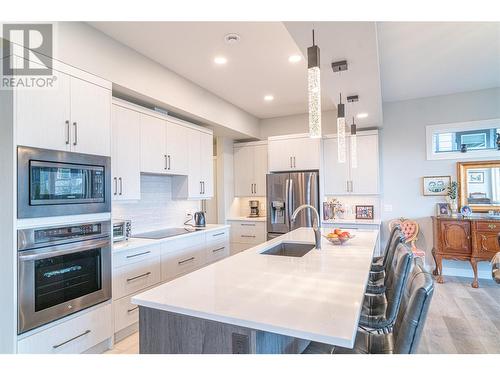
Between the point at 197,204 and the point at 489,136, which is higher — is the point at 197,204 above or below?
below

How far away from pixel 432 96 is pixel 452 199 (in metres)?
1.68

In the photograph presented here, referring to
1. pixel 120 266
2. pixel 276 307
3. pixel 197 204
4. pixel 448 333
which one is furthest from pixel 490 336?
pixel 197 204

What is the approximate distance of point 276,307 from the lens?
1276 millimetres

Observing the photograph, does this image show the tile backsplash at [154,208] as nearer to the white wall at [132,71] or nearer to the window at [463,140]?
the white wall at [132,71]

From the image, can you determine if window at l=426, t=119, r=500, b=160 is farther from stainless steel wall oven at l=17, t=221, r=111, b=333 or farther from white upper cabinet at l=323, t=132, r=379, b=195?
stainless steel wall oven at l=17, t=221, r=111, b=333

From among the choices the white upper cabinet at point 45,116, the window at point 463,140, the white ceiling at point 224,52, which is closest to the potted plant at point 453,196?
the window at point 463,140

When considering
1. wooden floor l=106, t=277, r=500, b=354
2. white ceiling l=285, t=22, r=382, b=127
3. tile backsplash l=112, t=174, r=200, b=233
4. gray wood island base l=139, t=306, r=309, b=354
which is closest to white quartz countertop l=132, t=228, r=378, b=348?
gray wood island base l=139, t=306, r=309, b=354

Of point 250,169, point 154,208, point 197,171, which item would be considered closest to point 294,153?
point 250,169

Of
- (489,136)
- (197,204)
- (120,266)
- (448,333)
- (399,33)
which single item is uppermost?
(399,33)

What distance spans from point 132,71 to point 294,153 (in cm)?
288

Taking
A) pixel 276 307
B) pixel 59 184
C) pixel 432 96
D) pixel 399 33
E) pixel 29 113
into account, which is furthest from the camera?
pixel 432 96

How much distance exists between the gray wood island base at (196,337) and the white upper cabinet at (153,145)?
2.08 m

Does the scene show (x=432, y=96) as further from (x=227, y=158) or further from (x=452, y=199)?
(x=227, y=158)

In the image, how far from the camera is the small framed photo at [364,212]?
5.00 metres
